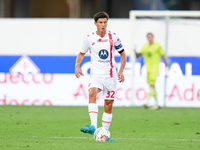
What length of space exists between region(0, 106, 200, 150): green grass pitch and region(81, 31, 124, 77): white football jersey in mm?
1037

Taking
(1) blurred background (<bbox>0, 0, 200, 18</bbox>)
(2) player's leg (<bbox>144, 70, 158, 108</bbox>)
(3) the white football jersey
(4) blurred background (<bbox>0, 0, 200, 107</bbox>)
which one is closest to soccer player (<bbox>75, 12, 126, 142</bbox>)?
(3) the white football jersey

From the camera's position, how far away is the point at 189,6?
29328 mm

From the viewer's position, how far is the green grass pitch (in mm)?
7586

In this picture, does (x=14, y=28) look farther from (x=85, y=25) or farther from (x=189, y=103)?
(x=189, y=103)

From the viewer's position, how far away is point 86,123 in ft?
35.7

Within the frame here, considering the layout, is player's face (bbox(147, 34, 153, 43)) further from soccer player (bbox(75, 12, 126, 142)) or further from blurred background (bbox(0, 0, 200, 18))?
blurred background (bbox(0, 0, 200, 18))

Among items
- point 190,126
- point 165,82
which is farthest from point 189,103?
point 190,126

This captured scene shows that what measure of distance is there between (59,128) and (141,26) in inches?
252

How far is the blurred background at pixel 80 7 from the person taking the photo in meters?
27.2

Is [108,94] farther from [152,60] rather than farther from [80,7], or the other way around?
[80,7]

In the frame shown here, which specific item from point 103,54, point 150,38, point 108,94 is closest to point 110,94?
point 108,94

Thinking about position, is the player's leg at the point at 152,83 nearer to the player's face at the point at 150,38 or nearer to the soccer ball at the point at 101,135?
the player's face at the point at 150,38

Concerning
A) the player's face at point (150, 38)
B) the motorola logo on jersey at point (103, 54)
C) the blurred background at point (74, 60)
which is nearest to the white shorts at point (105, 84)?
the motorola logo on jersey at point (103, 54)

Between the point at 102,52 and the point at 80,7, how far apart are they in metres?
22.0
